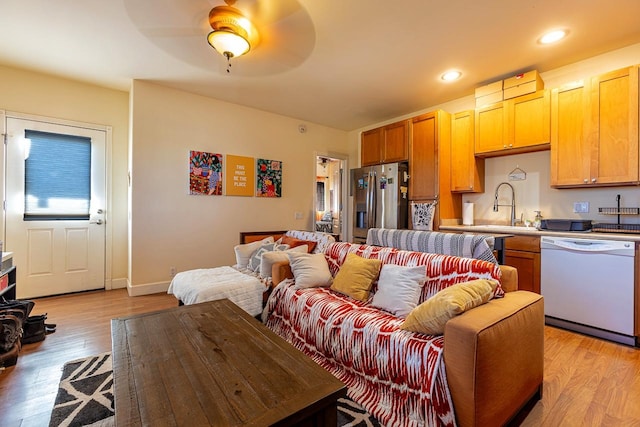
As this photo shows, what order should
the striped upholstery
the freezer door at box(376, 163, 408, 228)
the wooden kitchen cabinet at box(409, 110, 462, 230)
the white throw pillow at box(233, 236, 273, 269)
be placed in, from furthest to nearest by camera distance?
the freezer door at box(376, 163, 408, 228), the wooden kitchen cabinet at box(409, 110, 462, 230), the white throw pillow at box(233, 236, 273, 269), the striped upholstery

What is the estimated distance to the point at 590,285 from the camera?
252 centimetres

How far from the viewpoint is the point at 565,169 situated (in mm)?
2896

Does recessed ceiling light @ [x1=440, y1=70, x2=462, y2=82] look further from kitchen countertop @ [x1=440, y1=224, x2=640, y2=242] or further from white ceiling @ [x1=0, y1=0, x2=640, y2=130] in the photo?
kitchen countertop @ [x1=440, y1=224, x2=640, y2=242]

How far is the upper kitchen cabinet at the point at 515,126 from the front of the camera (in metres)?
3.04

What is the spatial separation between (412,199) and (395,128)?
1105mm

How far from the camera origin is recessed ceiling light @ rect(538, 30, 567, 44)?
8.14ft

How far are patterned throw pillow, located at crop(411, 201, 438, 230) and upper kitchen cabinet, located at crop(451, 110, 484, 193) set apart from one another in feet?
A: 1.38

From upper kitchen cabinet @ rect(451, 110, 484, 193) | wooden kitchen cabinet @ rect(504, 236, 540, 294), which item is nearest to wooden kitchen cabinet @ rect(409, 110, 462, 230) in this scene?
upper kitchen cabinet @ rect(451, 110, 484, 193)

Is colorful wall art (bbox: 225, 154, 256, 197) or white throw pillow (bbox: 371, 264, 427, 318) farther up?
colorful wall art (bbox: 225, 154, 256, 197)

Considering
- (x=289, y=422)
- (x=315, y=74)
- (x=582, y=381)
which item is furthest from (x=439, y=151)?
(x=289, y=422)

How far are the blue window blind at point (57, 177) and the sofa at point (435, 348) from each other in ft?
11.2

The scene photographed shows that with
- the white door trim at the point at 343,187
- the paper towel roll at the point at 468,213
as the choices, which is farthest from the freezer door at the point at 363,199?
the paper towel roll at the point at 468,213

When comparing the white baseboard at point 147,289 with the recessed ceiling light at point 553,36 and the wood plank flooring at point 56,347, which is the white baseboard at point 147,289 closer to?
the wood plank flooring at point 56,347

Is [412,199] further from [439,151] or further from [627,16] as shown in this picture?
[627,16]
